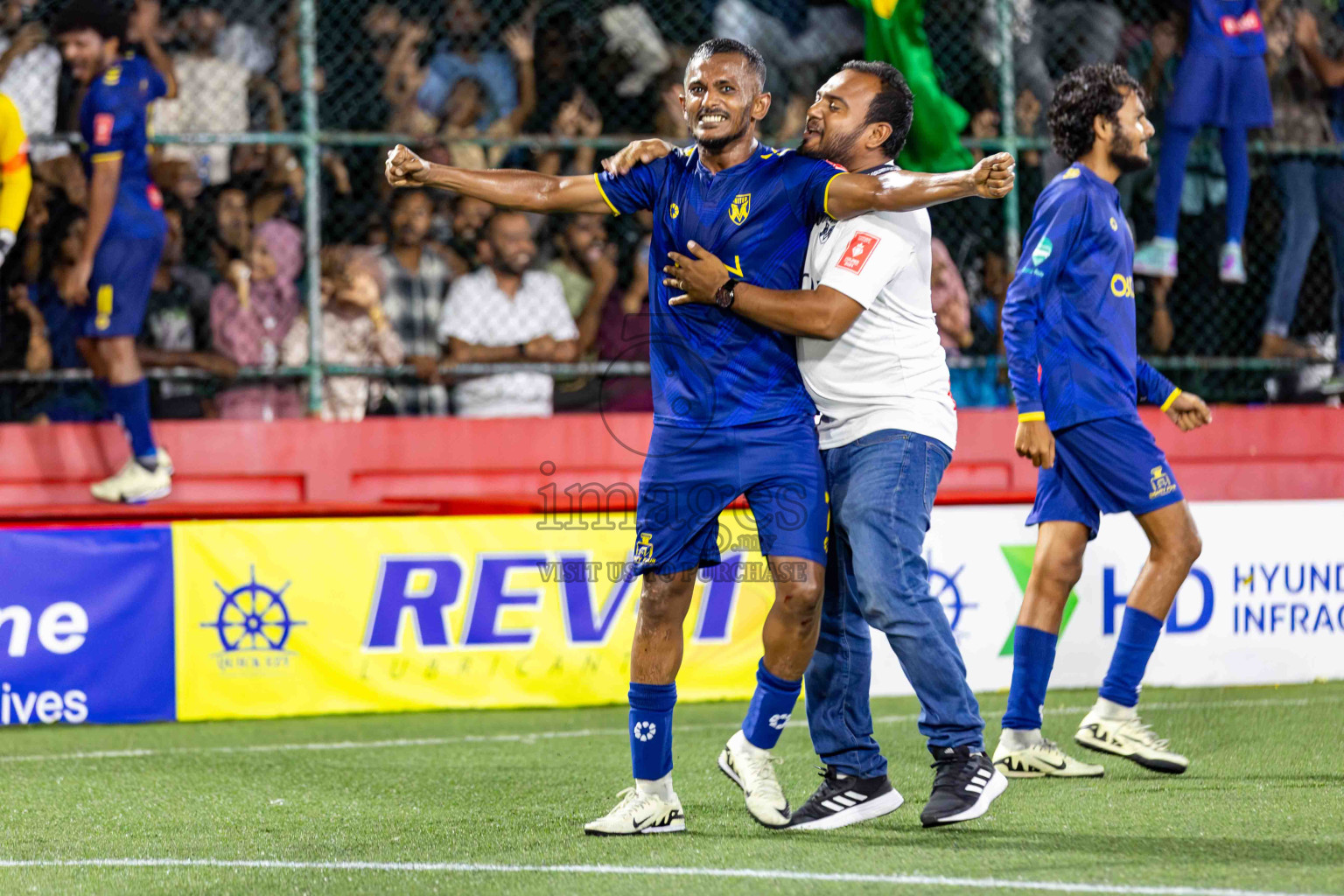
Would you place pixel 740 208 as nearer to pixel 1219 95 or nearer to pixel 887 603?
pixel 887 603

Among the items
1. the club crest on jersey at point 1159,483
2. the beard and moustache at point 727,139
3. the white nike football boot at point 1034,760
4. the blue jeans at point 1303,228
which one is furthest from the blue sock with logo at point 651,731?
the blue jeans at point 1303,228

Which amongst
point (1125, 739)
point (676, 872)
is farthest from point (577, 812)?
point (1125, 739)

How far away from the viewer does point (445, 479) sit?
8289 mm

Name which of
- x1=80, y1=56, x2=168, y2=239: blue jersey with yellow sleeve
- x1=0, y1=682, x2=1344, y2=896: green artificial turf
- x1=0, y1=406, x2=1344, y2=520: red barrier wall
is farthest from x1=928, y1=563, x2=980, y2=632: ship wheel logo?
x1=80, y1=56, x2=168, y2=239: blue jersey with yellow sleeve

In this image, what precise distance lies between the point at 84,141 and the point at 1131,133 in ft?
17.1

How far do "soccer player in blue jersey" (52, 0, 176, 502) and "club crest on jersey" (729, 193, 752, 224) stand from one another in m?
4.48

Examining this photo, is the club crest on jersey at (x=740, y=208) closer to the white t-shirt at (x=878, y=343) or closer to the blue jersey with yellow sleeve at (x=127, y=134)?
the white t-shirt at (x=878, y=343)

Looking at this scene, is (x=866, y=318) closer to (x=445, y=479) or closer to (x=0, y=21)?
(x=445, y=479)

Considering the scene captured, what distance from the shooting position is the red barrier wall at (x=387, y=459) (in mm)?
7984

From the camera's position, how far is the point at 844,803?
4242mm

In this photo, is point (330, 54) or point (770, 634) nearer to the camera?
point (770, 634)

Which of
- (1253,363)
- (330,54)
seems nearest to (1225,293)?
(1253,363)

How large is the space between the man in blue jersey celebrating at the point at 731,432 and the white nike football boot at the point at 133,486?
13.4 feet

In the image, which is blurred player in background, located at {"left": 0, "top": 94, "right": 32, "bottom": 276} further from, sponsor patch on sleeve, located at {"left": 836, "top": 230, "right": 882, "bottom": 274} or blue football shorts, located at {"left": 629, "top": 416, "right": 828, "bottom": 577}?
sponsor patch on sleeve, located at {"left": 836, "top": 230, "right": 882, "bottom": 274}
